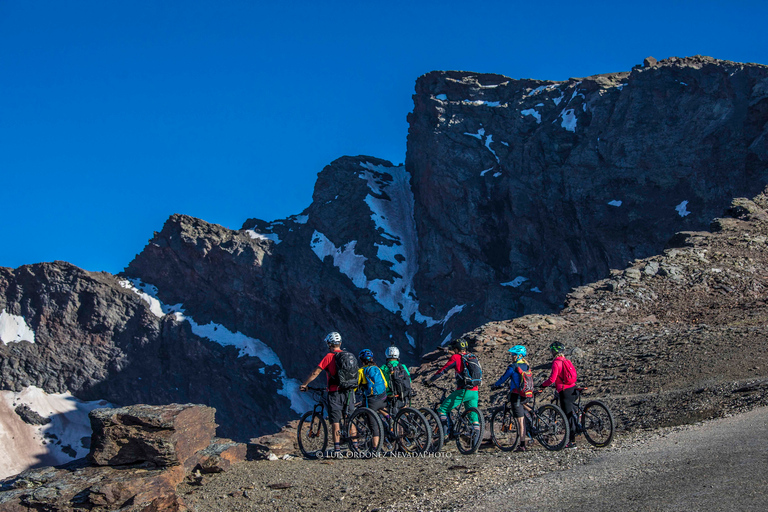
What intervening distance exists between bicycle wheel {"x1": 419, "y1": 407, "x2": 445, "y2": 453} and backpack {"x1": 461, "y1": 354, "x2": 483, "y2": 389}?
76 centimetres

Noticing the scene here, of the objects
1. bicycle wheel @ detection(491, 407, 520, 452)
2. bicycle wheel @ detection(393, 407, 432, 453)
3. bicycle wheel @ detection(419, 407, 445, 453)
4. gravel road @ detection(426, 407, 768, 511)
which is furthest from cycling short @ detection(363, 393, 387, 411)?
gravel road @ detection(426, 407, 768, 511)

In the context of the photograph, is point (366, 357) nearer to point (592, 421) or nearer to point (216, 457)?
point (216, 457)

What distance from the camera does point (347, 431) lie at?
438 inches

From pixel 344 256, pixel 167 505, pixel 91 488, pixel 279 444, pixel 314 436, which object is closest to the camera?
pixel 167 505

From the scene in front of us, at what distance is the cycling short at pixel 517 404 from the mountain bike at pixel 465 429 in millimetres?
546

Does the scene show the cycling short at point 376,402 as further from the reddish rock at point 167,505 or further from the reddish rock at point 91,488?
the reddish rock at point 167,505

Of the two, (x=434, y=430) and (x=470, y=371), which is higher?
(x=470, y=371)

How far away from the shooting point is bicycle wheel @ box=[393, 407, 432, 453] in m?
10.3

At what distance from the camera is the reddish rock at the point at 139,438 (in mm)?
10055

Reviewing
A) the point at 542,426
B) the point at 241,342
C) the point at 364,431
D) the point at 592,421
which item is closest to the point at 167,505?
the point at 364,431

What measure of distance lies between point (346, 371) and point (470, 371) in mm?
2117

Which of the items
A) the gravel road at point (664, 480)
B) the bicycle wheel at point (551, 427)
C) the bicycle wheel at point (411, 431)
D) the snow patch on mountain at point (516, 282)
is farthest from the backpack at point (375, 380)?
the snow patch on mountain at point (516, 282)

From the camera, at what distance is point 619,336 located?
66.4ft

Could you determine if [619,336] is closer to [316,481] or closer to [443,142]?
[316,481]
